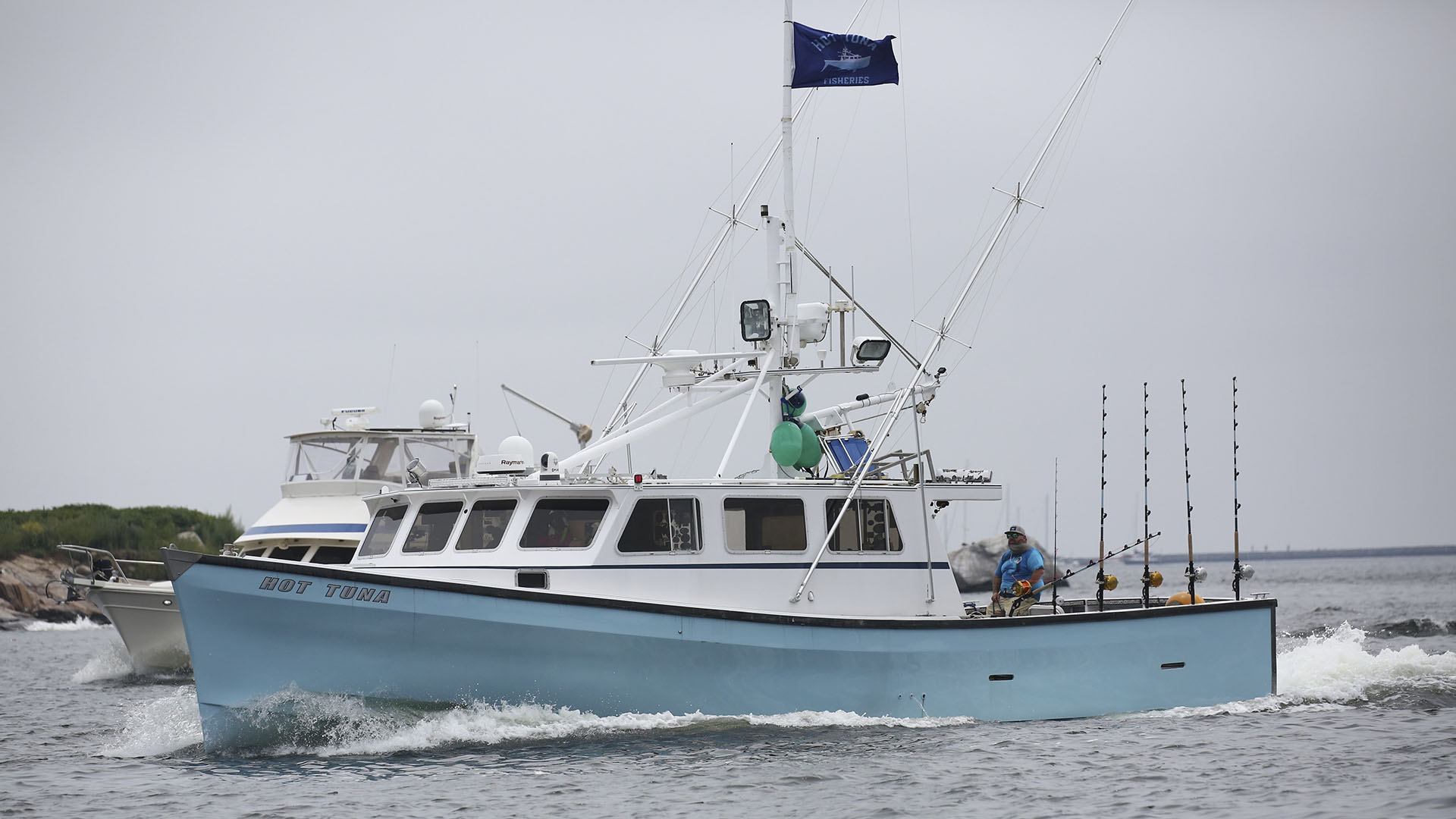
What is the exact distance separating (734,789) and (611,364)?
5.95 meters

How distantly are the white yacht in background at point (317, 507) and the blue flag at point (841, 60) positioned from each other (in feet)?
31.1

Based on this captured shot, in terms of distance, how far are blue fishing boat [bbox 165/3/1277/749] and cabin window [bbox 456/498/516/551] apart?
0.02 meters

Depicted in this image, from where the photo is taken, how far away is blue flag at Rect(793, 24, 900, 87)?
16.2 meters

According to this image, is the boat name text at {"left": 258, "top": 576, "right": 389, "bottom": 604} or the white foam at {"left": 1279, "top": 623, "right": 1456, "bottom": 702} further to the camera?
the white foam at {"left": 1279, "top": 623, "right": 1456, "bottom": 702}

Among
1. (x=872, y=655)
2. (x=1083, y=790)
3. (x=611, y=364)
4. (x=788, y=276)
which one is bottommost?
(x=1083, y=790)

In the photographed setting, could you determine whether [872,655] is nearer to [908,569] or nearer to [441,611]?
[908,569]

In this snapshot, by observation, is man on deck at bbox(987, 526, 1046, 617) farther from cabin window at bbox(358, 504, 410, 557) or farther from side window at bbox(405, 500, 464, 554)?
cabin window at bbox(358, 504, 410, 557)

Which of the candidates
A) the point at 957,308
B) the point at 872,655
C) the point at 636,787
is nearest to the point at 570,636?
the point at 636,787

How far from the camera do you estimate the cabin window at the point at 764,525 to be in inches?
601

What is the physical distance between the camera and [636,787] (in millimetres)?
12273

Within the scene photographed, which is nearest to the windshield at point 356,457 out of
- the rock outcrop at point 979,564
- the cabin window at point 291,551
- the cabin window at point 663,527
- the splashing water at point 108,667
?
the cabin window at point 291,551

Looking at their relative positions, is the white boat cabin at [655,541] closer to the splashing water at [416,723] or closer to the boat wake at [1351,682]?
the splashing water at [416,723]

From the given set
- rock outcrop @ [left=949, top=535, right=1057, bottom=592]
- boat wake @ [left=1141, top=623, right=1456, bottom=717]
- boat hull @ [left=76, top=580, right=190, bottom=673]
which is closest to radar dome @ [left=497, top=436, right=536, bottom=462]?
boat wake @ [left=1141, top=623, right=1456, bottom=717]

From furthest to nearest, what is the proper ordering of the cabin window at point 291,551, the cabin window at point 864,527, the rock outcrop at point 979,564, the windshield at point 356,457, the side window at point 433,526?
the rock outcrop at point 979,564, the windshield at point 356,457, the cabin window at point 291,551, the cabin window at point 864,527, the side window at point 433,526
